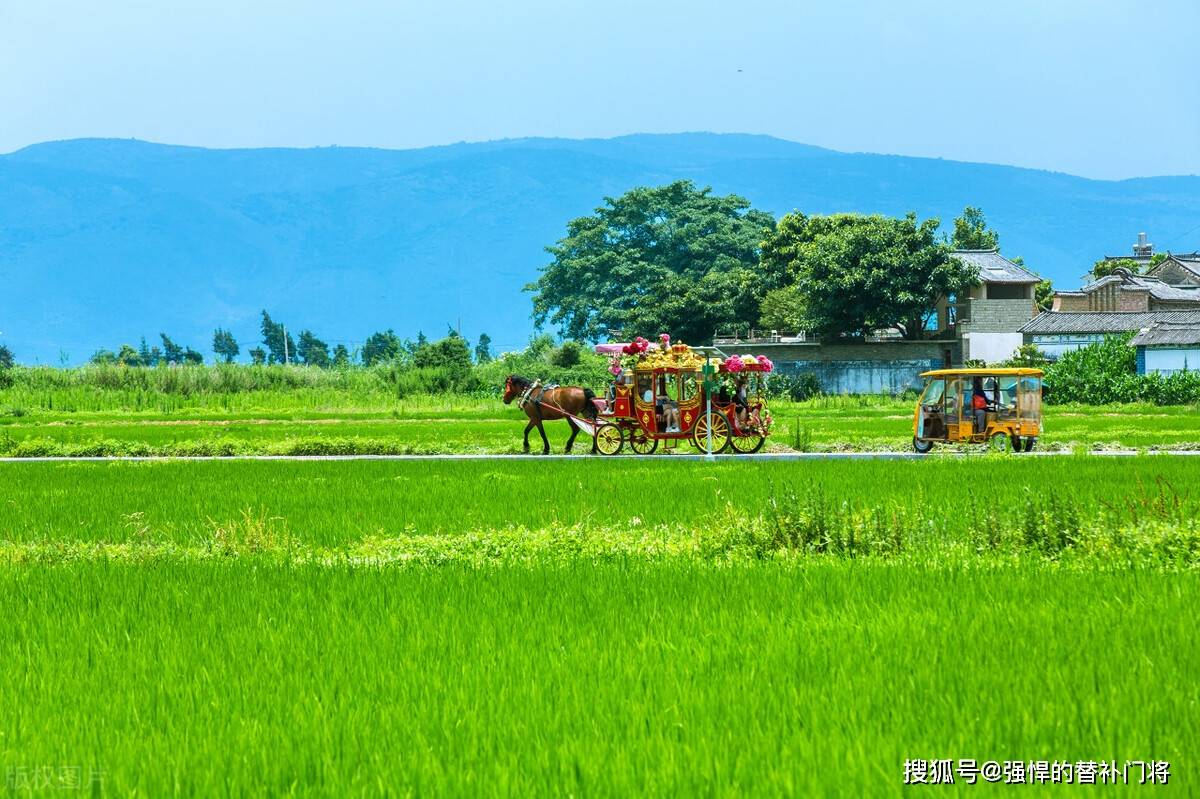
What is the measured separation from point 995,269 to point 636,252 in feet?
73.3

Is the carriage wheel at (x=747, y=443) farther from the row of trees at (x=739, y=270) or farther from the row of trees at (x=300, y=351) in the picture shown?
the row of trees at (x=300, y=351)

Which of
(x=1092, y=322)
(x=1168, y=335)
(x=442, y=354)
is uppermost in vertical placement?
(x=1092, y=322)

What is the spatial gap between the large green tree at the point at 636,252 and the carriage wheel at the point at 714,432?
4552 cm

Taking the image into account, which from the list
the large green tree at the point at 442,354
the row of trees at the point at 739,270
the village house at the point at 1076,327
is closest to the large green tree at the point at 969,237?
the row of trees at the point at 739,270

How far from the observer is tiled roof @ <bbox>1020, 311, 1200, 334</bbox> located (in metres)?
54.9

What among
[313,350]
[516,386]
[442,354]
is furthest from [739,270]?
[313,350]

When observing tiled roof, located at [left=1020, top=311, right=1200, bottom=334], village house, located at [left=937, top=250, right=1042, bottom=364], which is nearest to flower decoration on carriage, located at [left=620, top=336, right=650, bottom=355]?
tiled roof, located at [left=1020, top=311, right=1200, bottom=334]

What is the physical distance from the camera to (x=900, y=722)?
4.82 metres

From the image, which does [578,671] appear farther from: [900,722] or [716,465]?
[716,465]

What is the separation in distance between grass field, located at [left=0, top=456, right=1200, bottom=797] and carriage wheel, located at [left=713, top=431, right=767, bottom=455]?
1144cm

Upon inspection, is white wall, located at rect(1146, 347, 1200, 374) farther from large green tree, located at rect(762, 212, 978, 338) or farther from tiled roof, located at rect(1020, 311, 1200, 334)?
large green tree, located at rect(762, 212, 978, 338)

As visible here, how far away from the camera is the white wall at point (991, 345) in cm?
5804

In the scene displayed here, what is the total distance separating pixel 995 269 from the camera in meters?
62.7
